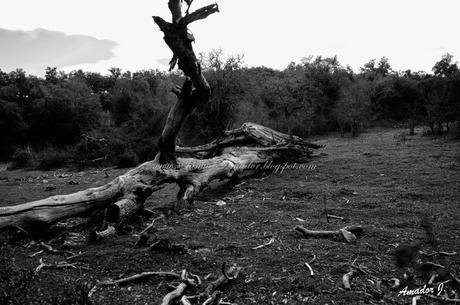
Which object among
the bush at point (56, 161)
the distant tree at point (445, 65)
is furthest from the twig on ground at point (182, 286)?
the distant tree at point (445, 65)

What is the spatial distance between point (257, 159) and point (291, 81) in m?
18.4

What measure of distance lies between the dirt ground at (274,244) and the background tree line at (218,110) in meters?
10.8

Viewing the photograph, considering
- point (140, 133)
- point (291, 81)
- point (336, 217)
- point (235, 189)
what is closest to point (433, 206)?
point (336, 217)

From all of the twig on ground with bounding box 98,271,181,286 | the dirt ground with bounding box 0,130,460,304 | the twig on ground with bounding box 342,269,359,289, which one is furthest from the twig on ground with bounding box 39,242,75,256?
the twig on ground with bounding box 342,269,359,289

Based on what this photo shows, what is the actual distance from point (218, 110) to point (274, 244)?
19.4m

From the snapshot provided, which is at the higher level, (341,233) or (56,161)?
(56,161)

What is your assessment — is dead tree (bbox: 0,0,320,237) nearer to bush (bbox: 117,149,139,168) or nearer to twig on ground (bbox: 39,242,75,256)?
twig on ground (bbox: 39,242,75,256)

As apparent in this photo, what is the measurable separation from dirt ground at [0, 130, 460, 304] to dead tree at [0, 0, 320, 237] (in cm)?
41

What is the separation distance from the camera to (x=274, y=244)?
531cm

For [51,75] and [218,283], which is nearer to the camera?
[218,283]

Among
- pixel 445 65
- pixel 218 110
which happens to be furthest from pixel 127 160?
pixel 445 65

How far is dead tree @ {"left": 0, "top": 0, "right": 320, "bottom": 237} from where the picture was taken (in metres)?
6.21

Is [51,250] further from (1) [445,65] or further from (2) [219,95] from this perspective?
(1) [445,65]

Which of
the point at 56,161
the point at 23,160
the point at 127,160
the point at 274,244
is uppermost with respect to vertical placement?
the point at 23,160
